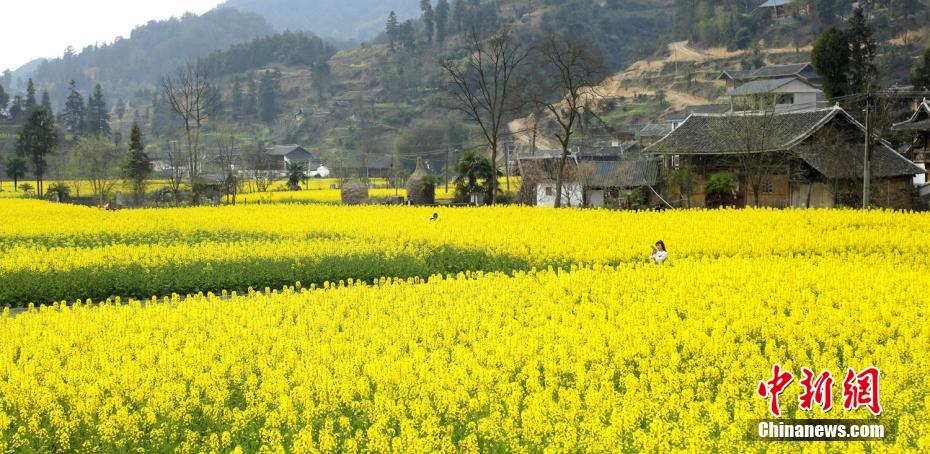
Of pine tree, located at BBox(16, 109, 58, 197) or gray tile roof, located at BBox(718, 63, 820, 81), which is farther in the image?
gray tile roof, located at BBox(718, 63, 820, 81)

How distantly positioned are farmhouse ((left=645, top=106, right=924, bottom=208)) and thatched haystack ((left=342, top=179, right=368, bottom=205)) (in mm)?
17509

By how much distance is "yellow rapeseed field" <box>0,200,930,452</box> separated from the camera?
7.82 meters

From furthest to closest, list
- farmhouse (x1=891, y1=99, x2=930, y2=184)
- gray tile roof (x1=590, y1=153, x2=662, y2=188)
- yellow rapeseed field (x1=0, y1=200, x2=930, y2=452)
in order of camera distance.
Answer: gray tile roof (x1=590, y1=153, x2=662, y2=188) < farmhouse (x1=891, y1=99, x2=930, y2=184) < yellow rapeseed field (x1=0, y1=200, x2=930, y2=452)

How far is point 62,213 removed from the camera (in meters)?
33.9

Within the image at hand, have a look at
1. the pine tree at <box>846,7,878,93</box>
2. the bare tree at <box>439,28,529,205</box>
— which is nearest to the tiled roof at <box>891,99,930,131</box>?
the pine tree at <box>846,7,878,93</box>

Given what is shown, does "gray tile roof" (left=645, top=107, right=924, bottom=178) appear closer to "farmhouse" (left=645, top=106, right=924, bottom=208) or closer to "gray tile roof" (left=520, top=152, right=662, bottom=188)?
"farmhouse" (left=645, top=106, right=924, bottom=208)

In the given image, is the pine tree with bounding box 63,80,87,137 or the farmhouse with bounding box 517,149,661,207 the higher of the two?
the pine tree with bounding box 63,80,87,137

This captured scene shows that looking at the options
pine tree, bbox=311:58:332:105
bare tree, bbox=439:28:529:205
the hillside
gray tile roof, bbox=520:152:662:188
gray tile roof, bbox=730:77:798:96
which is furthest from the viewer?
pine tree, bbox=311:58:332:105

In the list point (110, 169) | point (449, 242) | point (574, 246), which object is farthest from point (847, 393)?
point (110, 169)

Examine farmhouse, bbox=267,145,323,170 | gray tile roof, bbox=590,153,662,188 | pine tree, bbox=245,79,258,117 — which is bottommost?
gray tile roof, bbox=590,153,662,188

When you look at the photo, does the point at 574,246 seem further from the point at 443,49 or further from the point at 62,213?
the point at 443,49

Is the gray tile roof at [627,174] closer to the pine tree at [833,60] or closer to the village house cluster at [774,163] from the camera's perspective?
the village house cluster at [774,163]

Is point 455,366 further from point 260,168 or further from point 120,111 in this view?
point 120,111

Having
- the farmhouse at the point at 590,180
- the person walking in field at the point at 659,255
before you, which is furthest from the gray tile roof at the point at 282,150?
the person walking in field at the point at 659,255
